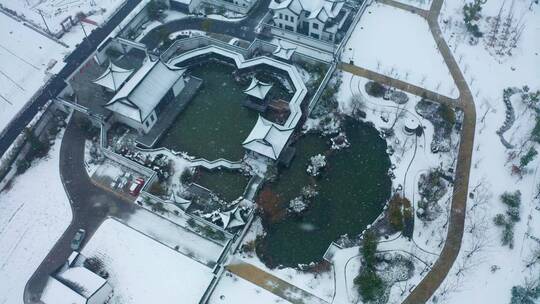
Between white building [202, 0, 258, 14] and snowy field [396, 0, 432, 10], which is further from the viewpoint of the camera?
snowy field [396, 0, 432, 10]

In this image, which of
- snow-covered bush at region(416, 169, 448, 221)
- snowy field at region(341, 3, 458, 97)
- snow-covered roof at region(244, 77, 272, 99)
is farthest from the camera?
snowy field at region(341, 3, 458, 97)

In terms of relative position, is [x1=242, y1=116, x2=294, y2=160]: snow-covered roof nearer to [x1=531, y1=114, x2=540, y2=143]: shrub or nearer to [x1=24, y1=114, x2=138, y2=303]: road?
[x1=24, y1=114, x2=138, y2=303]: road

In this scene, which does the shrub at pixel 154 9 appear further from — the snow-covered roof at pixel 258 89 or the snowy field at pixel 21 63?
the snow-covered roof at pixel 258 89

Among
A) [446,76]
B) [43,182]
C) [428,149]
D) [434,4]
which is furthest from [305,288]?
[434,4]

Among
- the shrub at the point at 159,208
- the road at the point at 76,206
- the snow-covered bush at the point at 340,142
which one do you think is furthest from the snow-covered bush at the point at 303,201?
the road at the point at 76,206

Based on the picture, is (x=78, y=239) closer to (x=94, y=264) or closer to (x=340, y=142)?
(x=94, y=264)

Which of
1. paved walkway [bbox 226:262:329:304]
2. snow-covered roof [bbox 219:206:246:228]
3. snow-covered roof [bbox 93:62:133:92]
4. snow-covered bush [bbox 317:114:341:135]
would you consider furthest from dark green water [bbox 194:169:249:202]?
snow-covered roof [bbox 93:62:133:92]

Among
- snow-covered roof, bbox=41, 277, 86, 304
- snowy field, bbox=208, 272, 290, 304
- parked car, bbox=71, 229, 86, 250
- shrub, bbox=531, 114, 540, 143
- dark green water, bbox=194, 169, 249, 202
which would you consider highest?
shrub, bbox=531, 114, 540, 143
